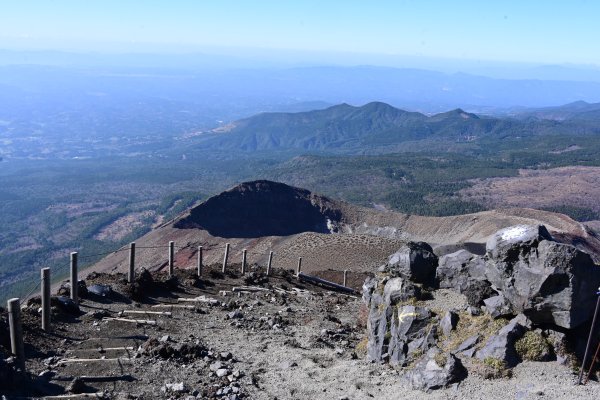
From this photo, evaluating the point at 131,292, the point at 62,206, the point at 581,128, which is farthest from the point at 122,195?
the point at 581,128

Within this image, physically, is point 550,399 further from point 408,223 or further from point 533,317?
point 408,223

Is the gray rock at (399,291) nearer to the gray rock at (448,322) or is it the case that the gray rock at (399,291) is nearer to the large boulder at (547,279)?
the gray rock at (448,322)

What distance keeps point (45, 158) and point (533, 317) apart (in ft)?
582

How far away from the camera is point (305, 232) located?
41.1 m

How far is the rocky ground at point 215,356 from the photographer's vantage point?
932cm

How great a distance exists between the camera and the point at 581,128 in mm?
182625

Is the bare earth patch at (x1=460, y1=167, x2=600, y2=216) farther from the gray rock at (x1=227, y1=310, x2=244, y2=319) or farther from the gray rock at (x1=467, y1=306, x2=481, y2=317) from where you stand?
the gray rock at (x1=467, y1=306, x2=481, y2=317)

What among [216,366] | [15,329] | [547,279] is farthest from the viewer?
[216,366]

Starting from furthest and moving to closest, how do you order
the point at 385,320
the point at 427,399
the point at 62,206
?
the point at 62,206 < the point at 385,320 < the point at 427,399

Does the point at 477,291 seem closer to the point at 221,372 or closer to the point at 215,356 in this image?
the point at 221,372

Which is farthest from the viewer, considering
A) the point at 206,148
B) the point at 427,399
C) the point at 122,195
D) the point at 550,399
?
the point at 206,148

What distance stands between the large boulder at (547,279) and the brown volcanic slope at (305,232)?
19777 mm

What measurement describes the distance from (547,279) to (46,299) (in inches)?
389

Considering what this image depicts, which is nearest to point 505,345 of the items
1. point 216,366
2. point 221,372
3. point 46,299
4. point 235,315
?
point 221,372
